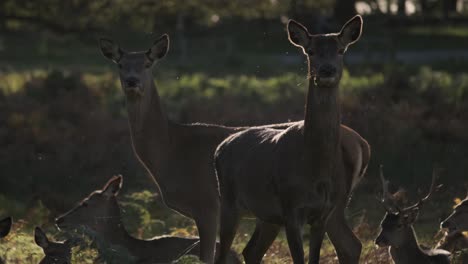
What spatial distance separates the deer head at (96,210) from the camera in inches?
566

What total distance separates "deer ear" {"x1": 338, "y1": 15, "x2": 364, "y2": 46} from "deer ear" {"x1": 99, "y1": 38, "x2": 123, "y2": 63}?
4003 millimetres

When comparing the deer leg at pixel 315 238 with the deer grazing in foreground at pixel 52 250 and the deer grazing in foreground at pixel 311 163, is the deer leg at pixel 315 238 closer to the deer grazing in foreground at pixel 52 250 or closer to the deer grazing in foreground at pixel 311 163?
the deer grazing in foreground at pixel 311 163

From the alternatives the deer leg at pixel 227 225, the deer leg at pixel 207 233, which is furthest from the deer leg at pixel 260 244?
the deer leg at pixel 207 233

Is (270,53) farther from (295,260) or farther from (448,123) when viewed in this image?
(295,260)

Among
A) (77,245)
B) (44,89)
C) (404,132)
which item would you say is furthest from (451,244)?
(44,89)

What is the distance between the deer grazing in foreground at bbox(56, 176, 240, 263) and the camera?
43.5 feet

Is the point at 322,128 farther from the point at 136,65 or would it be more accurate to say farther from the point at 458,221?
the point at 136,65

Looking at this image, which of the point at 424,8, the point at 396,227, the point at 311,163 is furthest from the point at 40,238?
the point at 424,8

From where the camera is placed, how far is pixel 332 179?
10406mm

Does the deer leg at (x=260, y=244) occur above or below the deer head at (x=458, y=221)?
above

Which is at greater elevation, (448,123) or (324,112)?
(324,112)

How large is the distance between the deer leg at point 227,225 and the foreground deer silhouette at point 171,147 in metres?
1.06

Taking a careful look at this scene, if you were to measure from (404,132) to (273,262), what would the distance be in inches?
325

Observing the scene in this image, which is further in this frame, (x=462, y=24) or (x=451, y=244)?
(x=462, y=24)
